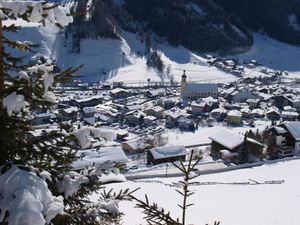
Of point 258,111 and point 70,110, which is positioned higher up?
point 258,111

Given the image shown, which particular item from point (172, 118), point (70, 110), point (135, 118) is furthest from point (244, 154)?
point (70, 110)

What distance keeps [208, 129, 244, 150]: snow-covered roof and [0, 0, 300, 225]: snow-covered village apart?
5cm

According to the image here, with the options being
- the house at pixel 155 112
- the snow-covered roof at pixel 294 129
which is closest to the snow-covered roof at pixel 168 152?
the snow-covered roof at pixel 294 129

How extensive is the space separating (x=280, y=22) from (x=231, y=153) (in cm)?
4525

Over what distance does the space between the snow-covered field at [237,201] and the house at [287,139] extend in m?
4.16

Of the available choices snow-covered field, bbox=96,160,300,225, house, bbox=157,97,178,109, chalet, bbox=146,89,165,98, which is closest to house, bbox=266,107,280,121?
house, bbox=157,97,178,109

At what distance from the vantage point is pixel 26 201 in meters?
1.19

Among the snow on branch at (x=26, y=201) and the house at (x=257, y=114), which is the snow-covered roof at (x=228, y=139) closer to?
the house at (x=257, y=114)

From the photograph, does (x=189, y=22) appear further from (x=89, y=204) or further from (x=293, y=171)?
(x=89, y=204)

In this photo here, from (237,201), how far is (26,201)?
6380 mm

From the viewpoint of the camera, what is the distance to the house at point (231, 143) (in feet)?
46.8

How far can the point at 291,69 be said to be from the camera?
41.4 m

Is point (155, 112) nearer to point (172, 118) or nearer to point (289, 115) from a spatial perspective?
point (172, 118)

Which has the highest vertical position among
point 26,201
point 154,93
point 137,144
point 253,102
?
point 26,201
